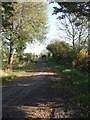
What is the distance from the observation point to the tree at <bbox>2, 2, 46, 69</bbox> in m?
35.9

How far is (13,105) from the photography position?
1285cm

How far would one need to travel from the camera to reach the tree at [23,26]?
3594 cm

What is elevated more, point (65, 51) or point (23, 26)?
point (23, 26)

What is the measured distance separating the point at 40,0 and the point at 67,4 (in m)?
25.3

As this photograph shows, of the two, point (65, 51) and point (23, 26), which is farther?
point (65, 51)

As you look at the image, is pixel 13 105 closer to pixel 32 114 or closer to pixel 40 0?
pixel 32 114

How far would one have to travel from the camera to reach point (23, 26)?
37125 millimetres

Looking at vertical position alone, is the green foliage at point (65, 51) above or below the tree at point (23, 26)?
below

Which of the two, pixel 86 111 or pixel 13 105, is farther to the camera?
pixel 13 105

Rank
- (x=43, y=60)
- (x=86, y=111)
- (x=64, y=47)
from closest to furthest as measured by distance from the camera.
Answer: (x=86, y=111)
(x=64, y=47)
(x=43, y=60)

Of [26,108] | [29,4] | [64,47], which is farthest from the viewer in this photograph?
[64,47]

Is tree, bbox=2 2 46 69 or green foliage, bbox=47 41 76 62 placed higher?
tree, bbox=2 2 46 69

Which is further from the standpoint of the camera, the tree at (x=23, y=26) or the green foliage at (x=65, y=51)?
the green foliage at (x=65, y=51)

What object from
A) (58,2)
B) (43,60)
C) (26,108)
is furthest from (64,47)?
(26,108)
